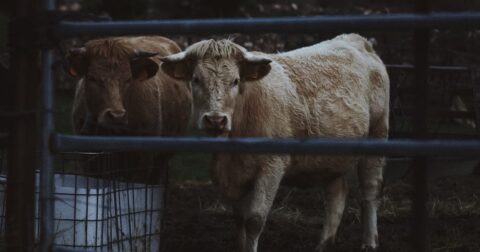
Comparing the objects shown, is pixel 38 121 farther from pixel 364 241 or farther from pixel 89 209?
pixel 364 241

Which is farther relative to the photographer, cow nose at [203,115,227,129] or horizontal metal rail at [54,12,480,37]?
cow nose at [203,115,227,129]

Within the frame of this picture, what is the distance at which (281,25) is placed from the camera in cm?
273

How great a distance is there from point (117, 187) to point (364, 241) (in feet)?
6.81

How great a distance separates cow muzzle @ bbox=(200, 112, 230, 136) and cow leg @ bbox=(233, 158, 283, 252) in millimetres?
483

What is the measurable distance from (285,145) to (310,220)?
489 cm

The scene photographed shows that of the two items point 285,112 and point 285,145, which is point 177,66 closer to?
point 285,112

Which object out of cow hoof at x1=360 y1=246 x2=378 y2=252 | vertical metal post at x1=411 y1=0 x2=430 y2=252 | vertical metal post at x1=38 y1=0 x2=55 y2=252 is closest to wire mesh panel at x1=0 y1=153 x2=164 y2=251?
cow hoof at x1=360 y1=246 x2=378 y2=252

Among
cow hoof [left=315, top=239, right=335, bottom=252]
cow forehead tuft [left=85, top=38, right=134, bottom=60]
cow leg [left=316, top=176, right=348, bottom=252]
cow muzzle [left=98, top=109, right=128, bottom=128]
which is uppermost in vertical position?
cow forehead tuft [left=85, top=38, right=134, bottom=60]

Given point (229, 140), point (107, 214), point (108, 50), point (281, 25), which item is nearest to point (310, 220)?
point (108, 50)

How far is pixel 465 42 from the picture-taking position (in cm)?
1736

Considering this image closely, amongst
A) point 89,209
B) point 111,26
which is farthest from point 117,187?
point 111,26

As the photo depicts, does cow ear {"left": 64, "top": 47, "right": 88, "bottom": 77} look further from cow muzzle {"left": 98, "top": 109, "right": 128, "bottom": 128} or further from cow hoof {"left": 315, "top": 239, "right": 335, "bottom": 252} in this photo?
cow hoof {"left": 315, "top": 239, "right": 335, "bottom": 252}

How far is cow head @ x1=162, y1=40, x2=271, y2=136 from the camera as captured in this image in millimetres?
5637

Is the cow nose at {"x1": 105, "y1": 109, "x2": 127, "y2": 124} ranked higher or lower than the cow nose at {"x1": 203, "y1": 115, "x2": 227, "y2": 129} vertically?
lower
